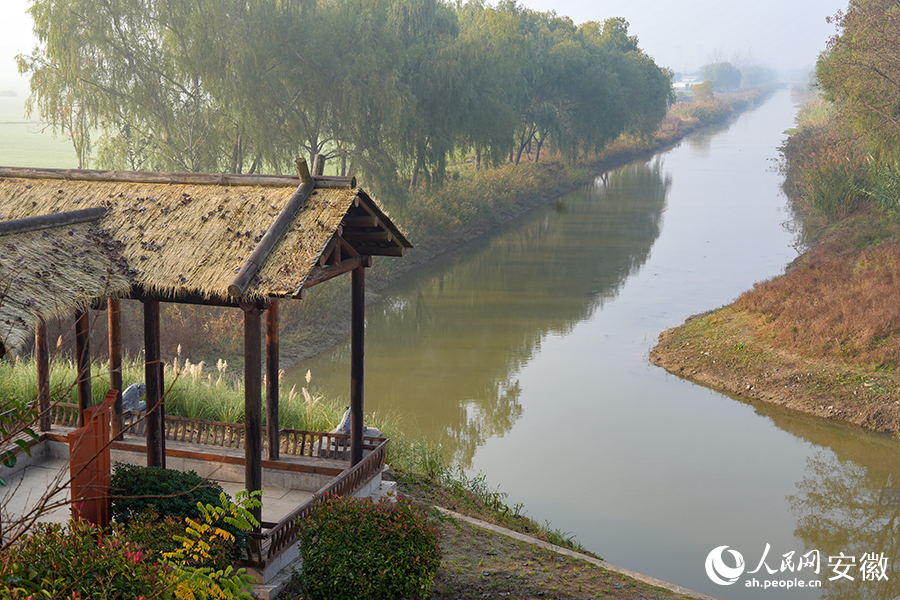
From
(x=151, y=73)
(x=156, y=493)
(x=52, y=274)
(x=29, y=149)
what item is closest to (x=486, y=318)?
(x=151, y=73)

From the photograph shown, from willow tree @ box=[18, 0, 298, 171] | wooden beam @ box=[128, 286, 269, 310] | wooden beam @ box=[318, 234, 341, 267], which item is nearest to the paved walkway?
wooden beam @ box=[128, 286, 269, 310]

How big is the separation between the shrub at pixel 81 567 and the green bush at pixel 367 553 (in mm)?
2049

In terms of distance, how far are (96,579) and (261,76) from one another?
19827 millimetres

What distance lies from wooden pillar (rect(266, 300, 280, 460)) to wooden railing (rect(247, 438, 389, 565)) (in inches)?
48.2

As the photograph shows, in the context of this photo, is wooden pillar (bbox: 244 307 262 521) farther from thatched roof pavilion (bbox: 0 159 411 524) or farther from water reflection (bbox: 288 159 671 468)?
water reflection (bbox: 288 159 671 468)

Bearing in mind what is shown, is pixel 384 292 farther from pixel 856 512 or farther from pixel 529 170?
pixel 529 170

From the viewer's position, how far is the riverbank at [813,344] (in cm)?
1620

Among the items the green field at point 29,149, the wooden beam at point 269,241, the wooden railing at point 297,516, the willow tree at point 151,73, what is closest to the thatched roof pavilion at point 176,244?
the wooden beam at point 269,241

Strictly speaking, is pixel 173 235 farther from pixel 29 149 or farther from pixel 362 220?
pixel 29 149

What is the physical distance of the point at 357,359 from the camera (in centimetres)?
915

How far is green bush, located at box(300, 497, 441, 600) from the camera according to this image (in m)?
6.92

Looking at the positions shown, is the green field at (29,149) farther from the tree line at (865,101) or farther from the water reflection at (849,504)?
the water reflection at (849,504)

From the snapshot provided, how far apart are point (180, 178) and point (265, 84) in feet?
49.9

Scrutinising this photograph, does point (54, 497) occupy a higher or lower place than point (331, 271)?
lower
